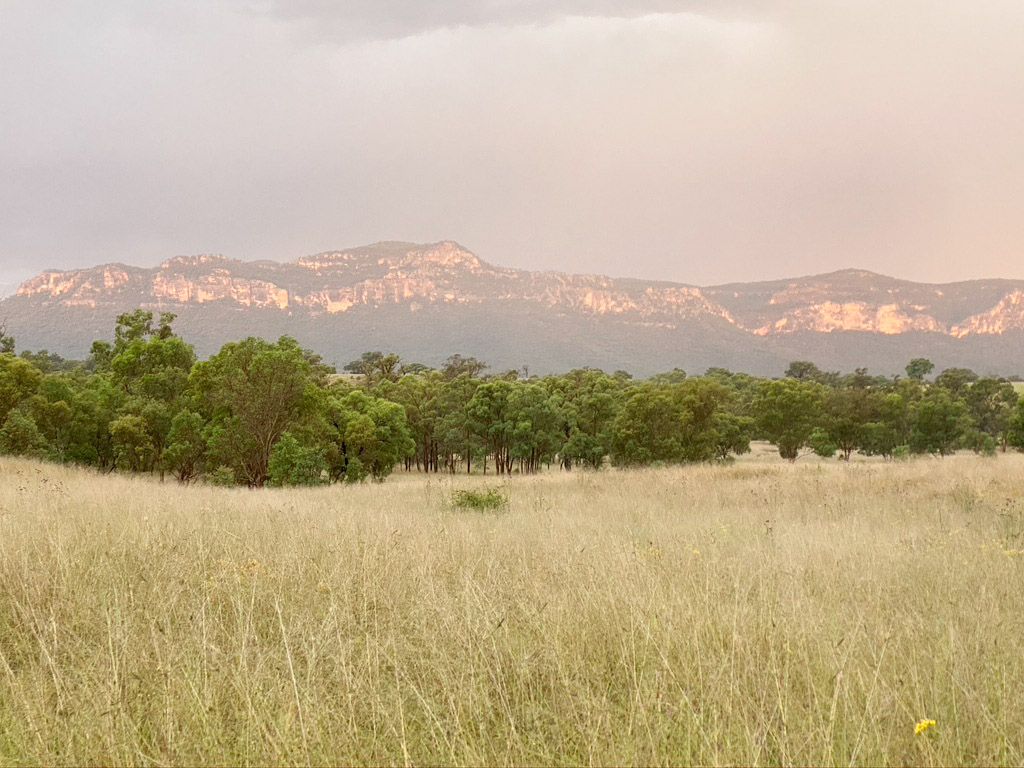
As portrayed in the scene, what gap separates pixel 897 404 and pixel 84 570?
72221 mm

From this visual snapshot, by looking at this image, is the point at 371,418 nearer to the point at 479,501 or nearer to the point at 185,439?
the point at 185,439

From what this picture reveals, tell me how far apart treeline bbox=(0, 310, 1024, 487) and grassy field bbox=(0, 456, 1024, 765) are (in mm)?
27222

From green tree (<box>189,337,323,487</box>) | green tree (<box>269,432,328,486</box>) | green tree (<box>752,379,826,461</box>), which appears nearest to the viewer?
green tree (<box>269,432,328,486</box>)

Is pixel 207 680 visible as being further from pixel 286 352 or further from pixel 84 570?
pixel 286 352

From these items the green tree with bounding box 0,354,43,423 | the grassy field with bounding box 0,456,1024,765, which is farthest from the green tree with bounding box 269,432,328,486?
the grassy field with bounding box 0,456,1024,765

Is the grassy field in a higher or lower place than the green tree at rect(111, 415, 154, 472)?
higher

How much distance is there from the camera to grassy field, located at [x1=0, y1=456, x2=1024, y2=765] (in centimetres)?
314

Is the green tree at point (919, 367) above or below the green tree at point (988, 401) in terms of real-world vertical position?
above

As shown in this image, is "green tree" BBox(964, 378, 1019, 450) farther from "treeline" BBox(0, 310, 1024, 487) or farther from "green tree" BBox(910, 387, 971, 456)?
"green tree" BBox(910, 387, 971, 456)

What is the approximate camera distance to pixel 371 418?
158ft

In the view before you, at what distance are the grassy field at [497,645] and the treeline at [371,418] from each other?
89.3ft

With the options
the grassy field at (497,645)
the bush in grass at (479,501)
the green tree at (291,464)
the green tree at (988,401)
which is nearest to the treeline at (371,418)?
the green tree at (291,464)

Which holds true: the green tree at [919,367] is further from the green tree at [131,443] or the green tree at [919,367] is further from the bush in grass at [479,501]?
the bush in grass at [479,501]

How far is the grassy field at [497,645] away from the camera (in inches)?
124
